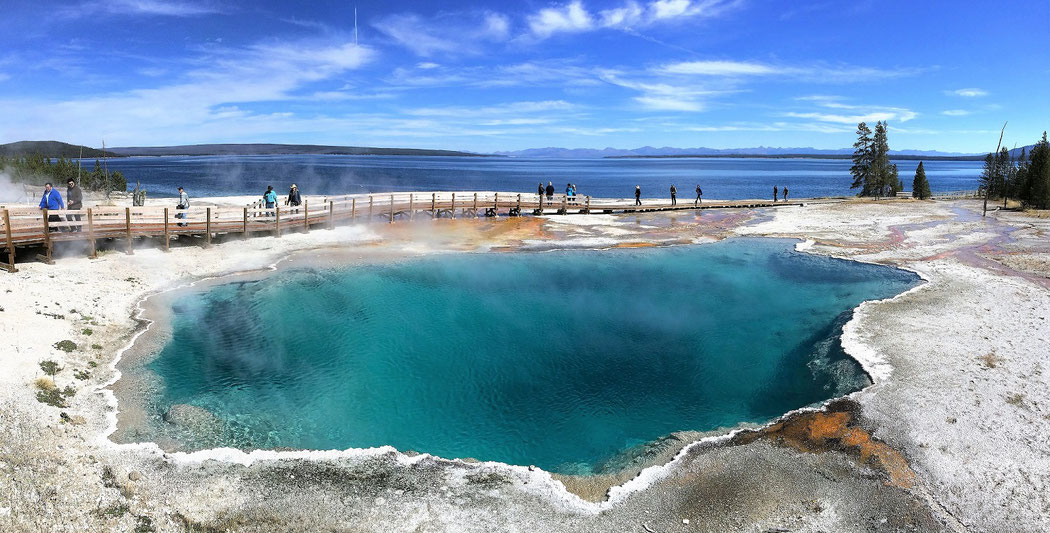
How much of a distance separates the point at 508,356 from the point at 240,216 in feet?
58.3

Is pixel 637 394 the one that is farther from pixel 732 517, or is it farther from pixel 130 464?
pixel 130 464

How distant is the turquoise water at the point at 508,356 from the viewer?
11742 mm

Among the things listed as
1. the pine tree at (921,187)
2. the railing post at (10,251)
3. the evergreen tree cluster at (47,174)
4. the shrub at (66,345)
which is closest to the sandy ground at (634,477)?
the shrub at (66,345)

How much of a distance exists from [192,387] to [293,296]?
6993 millimetres

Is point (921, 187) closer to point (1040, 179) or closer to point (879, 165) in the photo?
point (879, 165)

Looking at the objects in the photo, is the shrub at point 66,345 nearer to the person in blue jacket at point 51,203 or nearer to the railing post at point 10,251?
the railing post at point 10,251

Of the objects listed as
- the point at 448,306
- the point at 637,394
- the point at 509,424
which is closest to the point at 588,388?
the point at 637,394

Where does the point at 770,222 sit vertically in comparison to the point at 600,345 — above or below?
above

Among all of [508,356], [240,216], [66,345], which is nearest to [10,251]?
[66,345]

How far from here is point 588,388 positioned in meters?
13.6

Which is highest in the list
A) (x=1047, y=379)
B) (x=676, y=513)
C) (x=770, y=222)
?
(x=770, y=222)

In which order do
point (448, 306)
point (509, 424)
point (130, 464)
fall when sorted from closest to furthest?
point (130, 464) → point (509, 424) → point (448, 306)

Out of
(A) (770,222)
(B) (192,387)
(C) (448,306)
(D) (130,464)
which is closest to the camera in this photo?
(D) (130,464)

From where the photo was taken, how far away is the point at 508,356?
50.5 ft
